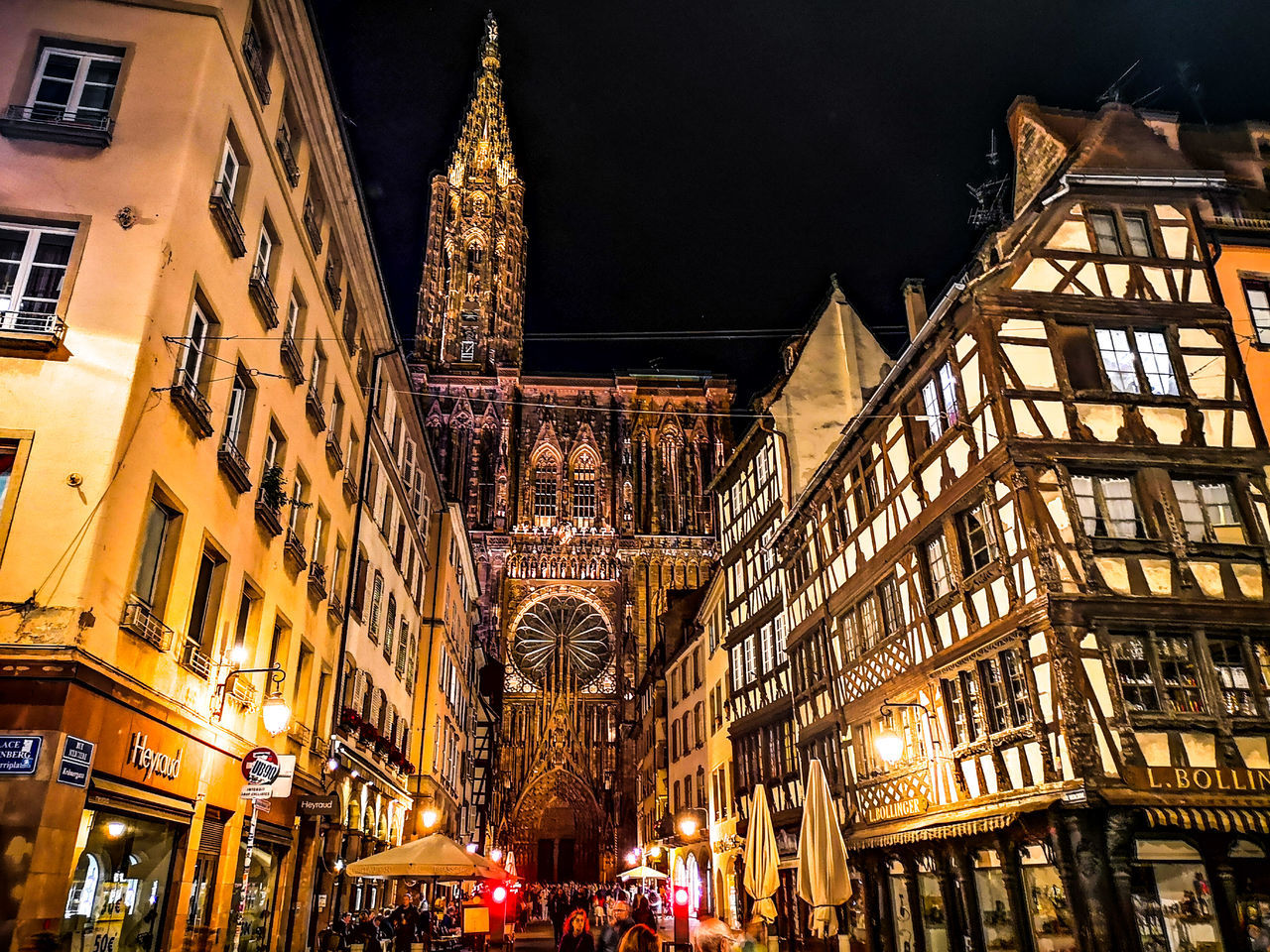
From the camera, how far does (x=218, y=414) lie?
462 inches

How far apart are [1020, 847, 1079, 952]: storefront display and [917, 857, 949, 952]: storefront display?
239 centimetres

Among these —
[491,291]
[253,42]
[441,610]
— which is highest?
[491,291]

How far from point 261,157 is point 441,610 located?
61.9ft

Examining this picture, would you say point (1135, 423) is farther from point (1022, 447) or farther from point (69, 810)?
point (69, 810)

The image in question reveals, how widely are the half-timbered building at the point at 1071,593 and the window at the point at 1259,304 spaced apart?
1102 mm

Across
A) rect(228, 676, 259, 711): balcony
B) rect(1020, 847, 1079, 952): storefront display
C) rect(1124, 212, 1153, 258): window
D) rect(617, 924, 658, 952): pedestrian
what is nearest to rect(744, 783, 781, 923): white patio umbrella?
rect(617, 924, 658, 952): pedestrian

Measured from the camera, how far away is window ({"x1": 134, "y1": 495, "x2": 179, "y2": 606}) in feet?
32.3

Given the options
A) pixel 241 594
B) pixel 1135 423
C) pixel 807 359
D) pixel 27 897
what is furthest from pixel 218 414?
pixel 807 359

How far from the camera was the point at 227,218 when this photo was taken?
11.5 m

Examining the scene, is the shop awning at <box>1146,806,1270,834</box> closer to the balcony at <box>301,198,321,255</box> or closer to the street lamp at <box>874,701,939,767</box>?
the street lamp at <box>874,701,939,767</box>

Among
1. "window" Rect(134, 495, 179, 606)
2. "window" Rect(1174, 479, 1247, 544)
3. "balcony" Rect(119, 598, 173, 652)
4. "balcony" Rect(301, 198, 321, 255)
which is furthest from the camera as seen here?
"balcony" Rect(301, 198, 321, 255)

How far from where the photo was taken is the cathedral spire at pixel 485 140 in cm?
7331

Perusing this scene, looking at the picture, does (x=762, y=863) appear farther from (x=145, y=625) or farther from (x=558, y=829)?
(x=558, y=829)

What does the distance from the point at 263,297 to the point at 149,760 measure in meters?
6.34
